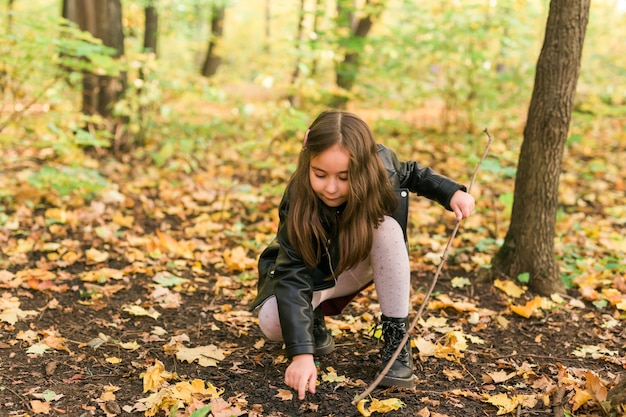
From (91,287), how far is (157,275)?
1.25ft

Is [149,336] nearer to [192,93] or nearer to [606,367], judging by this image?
[606,367]

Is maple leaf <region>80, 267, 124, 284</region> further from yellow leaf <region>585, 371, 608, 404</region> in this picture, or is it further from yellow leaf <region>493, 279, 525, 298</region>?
yellow leaf <region>585, 371, 608, 404</region>

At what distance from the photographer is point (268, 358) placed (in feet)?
8.04

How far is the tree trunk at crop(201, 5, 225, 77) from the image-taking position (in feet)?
36.6

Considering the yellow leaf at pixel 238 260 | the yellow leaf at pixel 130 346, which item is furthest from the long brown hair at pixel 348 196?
the yellow leaf at pixel 238 260

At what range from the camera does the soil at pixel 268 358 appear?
2.05 m

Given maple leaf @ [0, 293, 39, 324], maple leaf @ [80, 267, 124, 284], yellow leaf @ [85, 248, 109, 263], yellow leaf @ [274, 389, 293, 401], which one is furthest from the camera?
yellow leaf @ [85, 248, 109, 263]

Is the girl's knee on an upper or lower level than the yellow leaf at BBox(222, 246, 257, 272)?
upper

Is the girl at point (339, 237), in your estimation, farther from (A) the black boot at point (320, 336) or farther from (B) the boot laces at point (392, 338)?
(A) the black boot at point (320, 336)

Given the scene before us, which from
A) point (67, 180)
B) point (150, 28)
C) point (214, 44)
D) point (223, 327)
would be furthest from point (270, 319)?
point (214, 44)

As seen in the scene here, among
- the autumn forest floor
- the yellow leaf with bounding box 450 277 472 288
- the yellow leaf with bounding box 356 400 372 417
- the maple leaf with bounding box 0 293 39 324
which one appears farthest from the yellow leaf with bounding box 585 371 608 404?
the maple leaf with bounding box 0 293 39 324

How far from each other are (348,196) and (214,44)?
999cm

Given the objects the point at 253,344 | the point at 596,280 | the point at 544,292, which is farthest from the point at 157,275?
the point at 596,280

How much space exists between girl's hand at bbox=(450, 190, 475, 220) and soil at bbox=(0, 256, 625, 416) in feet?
2.18
